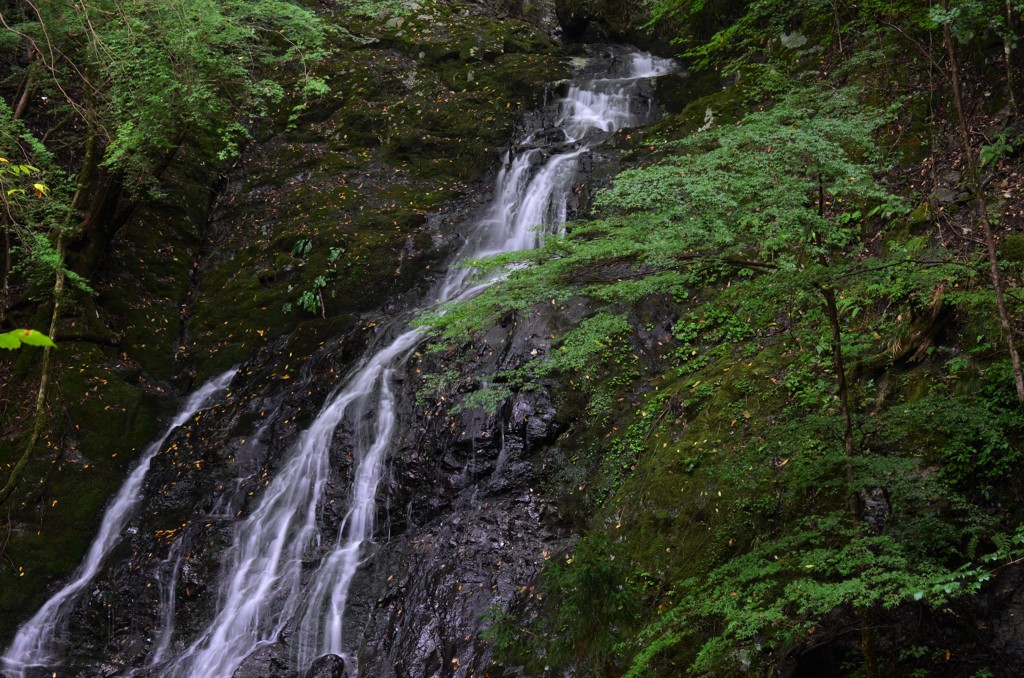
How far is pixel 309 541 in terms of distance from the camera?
24.7 feet

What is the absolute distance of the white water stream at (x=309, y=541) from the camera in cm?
677

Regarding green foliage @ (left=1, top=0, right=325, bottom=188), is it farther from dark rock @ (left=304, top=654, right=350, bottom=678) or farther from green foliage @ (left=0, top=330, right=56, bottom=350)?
green foliage @ (left=0, top=330, right=56, bottom=350)

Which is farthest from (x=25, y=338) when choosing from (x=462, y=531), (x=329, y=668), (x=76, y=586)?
(x=76, y=586)

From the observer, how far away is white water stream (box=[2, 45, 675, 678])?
6.77m

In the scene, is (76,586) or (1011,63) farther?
(76,586)

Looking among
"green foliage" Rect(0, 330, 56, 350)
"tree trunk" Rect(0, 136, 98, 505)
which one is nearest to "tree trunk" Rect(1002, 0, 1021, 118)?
"green foliage" Rect(0, 330, 56, 350)

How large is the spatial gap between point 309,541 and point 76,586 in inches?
127

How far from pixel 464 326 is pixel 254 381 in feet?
22.0

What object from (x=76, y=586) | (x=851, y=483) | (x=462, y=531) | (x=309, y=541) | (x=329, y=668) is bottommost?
(x=76, y=586)

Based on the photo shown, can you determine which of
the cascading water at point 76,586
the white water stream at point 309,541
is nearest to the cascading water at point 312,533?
the white water stream at point 309,541

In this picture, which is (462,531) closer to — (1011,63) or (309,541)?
(309,541)

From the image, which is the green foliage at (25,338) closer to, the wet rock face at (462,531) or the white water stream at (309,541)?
the white water stream at (309,541)

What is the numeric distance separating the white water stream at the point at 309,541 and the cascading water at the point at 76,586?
43 millimetres

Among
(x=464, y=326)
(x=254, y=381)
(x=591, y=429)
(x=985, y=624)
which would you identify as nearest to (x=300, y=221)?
(x=254, y=381)
